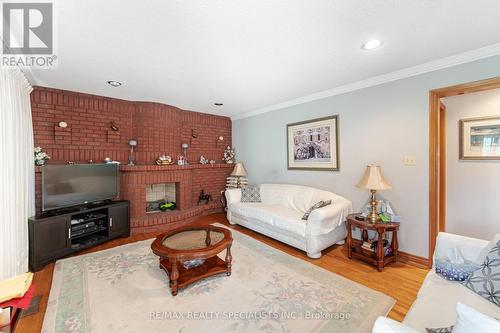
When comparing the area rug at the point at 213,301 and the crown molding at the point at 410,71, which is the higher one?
the crown molding at the point at 410,71

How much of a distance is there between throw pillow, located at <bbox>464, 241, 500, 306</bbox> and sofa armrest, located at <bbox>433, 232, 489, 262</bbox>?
0.75 feet

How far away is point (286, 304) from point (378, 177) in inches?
70.4

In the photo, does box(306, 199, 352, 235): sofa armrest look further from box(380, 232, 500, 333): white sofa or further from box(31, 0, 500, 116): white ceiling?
box(31, 0, 500, 116): white ceiling

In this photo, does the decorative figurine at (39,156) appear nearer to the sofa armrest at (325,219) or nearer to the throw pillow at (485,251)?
the sofa armrest at (325,219)

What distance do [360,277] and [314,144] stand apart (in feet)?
6.93

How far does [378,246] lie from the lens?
7.89 feet

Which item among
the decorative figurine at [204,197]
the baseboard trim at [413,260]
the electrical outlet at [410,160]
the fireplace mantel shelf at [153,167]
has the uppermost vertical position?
the electrical outlet at [410,160]

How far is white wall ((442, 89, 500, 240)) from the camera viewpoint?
289 cm

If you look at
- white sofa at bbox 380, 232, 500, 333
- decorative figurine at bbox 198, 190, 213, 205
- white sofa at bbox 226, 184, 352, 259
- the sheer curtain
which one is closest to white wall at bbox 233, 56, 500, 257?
white sofa at bbox 226, 184, 352, 259

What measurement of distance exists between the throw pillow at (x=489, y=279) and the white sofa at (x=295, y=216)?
4.49 ft

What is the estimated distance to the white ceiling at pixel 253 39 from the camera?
1.51m

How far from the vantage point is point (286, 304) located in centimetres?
183

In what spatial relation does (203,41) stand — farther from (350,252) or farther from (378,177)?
(350,252)

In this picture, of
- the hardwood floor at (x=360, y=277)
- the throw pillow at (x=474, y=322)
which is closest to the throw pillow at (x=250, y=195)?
the hardwood floor at (x=360, y=277)
